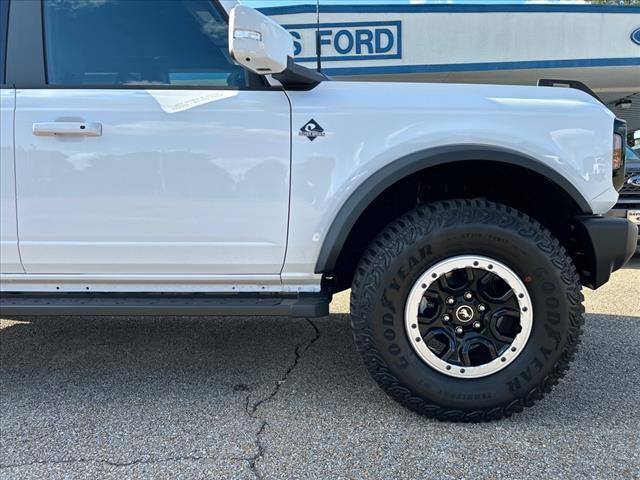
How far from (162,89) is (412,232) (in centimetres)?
132

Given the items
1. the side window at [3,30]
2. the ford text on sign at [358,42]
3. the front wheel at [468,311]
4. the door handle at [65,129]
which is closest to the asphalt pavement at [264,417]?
the front wheel at [468,311]

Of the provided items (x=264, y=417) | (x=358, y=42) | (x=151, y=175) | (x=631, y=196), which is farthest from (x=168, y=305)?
(x=358, y=42)

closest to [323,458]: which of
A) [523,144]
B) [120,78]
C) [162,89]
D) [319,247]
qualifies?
[319,247]

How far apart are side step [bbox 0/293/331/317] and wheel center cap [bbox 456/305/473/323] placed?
1.99 feet

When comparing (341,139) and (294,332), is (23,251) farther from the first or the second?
(294,332)

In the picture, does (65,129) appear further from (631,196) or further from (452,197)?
(631,196)

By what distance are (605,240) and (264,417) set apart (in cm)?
179

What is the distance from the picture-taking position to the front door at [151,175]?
7.64ft

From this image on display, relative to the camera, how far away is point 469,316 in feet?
7.79

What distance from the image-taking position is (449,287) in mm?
2377

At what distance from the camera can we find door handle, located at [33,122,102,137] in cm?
231

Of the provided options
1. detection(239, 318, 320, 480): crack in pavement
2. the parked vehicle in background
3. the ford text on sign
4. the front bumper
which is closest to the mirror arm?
the front bumper

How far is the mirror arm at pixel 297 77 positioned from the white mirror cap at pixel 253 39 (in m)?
0.14

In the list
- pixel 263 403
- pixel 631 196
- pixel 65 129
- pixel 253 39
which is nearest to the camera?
pixel 253 39
